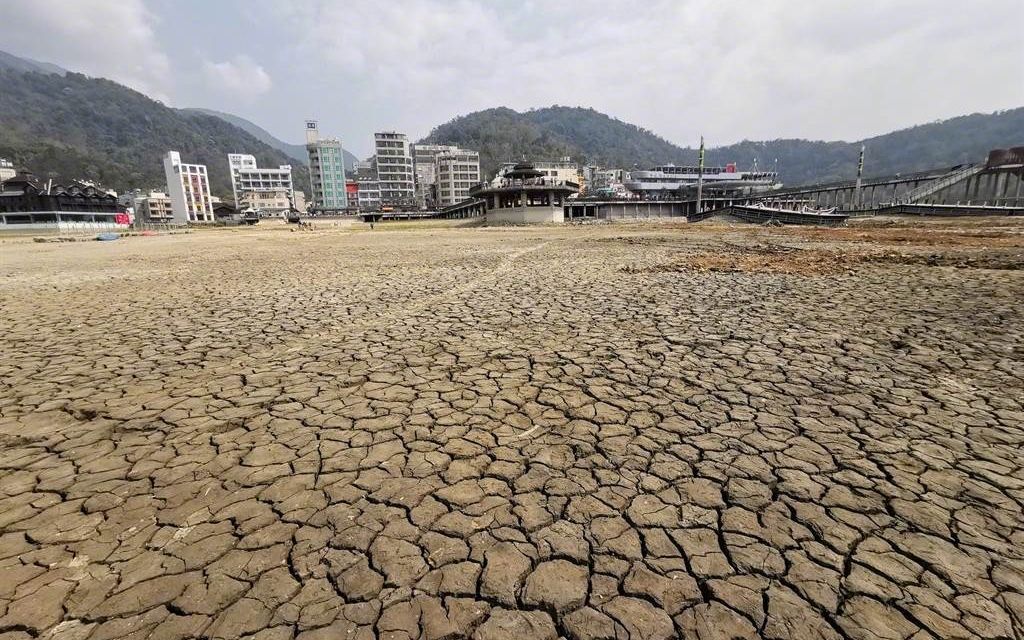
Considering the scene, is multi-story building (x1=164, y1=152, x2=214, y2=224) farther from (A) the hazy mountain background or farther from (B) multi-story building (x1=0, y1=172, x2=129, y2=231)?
(B) multi-story building (x1=0, y1=172, x2=129, y2=231)

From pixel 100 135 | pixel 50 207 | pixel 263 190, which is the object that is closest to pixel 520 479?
pixel 50 207

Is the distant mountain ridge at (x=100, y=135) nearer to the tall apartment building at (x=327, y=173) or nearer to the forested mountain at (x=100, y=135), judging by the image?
the forested mountain at (x=100, y=135)

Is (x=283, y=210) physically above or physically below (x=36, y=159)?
below

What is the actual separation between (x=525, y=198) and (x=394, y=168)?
83215 mm

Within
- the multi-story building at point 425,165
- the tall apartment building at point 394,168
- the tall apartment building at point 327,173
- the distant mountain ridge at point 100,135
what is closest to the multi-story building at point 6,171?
the distant mountain ridge at point 100,135

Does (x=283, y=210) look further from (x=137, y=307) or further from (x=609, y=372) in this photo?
(x=609, y=372)

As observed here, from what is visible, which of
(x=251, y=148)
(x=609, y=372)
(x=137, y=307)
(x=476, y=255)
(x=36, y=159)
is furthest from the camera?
(x=251, y=148)

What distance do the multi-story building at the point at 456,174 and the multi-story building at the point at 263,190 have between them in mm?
39610

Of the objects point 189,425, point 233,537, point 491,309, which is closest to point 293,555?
point 233,537

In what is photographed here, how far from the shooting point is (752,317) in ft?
25.8

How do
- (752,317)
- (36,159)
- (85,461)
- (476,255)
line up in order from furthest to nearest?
(36,159) < (476,255) < (752,317) < (85,461)

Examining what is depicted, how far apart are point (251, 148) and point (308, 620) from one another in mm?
235519

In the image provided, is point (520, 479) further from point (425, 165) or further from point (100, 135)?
point (100, 135)

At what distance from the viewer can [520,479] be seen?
337cm
